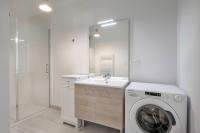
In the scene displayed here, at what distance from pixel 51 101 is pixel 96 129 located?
1.71m

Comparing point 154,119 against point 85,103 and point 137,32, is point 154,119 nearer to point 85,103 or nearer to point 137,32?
point 85,103

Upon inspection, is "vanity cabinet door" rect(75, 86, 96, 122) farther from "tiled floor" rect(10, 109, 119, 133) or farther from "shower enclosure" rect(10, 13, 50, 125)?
"shower enclosure" rect(10, 13, 50, 125)

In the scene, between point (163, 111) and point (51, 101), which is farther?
point (51, 101)

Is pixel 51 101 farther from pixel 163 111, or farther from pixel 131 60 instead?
pixel 163 111

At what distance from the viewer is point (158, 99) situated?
1.58 m

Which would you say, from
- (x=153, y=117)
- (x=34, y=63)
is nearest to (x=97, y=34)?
(x=153, y=117)

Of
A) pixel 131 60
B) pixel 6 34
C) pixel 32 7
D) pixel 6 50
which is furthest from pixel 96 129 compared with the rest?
pixel 32 7

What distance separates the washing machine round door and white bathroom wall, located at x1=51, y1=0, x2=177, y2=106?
0.71 m

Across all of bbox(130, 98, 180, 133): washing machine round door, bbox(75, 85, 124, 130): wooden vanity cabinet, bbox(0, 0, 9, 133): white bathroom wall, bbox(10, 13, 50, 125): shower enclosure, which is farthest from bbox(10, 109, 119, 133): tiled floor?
bbox(0, 0, 9, 133): white bathroom wall

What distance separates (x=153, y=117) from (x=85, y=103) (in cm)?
114

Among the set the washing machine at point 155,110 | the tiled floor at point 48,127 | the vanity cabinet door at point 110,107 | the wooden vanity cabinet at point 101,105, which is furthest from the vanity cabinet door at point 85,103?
the washing machine at point 155,110

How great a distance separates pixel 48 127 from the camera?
2.38 m

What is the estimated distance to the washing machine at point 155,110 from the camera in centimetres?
149

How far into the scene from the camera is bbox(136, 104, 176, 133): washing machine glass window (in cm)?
159
